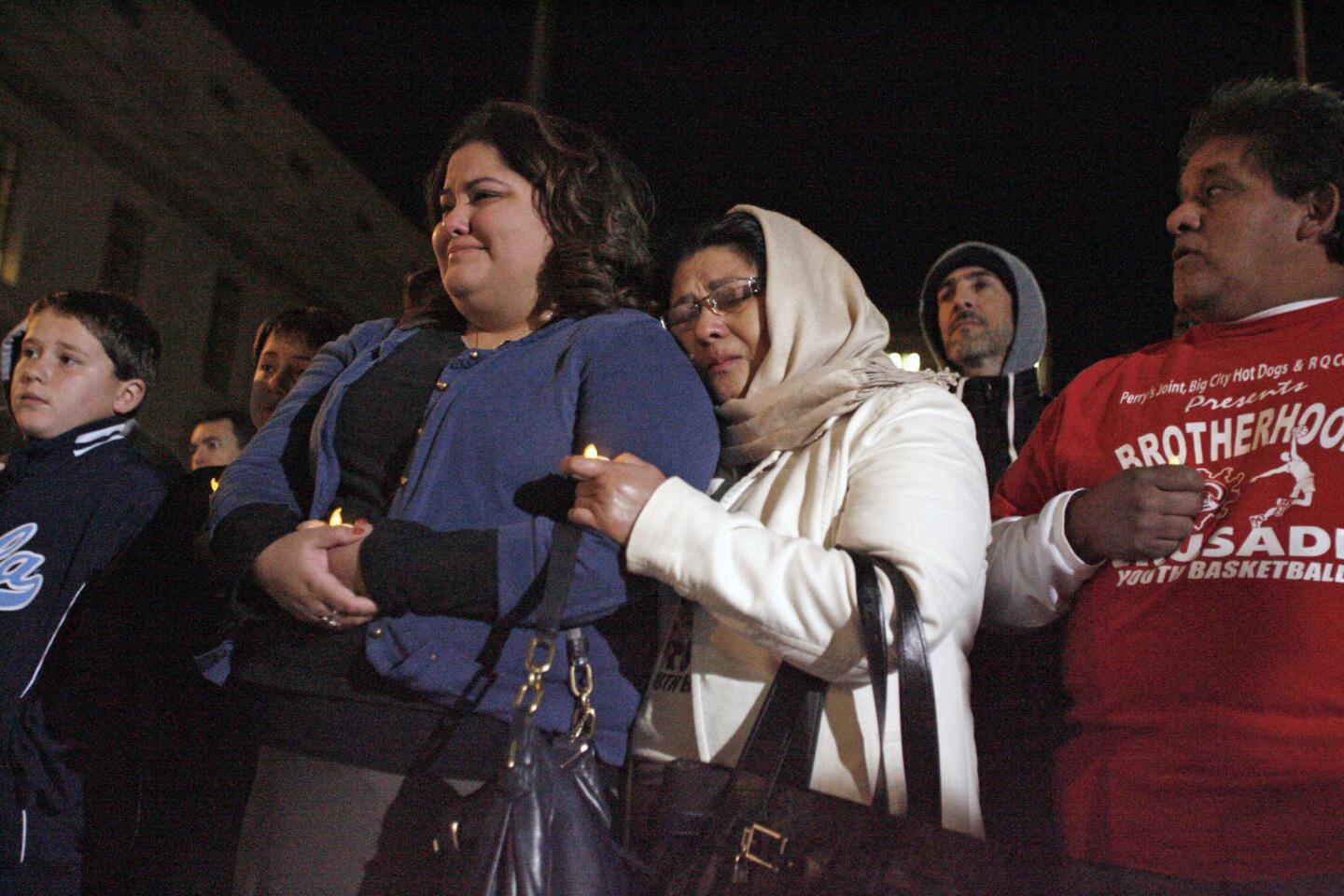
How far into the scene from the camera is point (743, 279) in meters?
2.49

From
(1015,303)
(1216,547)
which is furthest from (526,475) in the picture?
(1015,303)

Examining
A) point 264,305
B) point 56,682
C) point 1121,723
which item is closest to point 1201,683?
point 1121,723

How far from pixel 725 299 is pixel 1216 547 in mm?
1052

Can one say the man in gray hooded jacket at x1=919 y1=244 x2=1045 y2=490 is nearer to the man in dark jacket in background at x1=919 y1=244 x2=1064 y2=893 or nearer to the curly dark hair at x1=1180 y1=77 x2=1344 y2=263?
the man in dark jacket in background at x1=919 y1=244 x2=1064 y2=893

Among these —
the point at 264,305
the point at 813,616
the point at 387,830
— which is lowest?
the point at 387,830

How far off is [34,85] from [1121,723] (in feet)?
54.3

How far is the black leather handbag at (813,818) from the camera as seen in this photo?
1.68 m

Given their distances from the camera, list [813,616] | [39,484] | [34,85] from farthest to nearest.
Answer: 1. [34,85]
2. [39,484]
3. [813,616]

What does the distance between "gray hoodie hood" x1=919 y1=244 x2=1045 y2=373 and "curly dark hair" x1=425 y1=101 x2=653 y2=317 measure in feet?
6.65

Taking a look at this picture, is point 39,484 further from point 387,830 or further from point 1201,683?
point 1201,683

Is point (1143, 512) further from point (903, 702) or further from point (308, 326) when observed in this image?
point (308, 326)

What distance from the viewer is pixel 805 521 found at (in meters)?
2.09

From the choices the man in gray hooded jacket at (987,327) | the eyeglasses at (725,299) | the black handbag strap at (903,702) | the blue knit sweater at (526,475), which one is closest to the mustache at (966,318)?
the man in gray hooded jacket at (987,327)

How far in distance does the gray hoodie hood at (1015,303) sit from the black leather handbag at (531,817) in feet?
8.83
